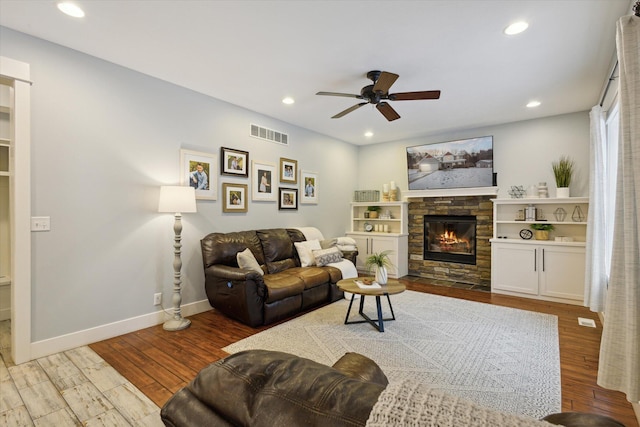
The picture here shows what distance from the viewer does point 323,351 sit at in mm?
2801

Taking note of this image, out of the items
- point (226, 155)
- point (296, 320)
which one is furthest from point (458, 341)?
point (226, 155)

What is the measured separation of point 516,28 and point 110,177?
3968 millimetres

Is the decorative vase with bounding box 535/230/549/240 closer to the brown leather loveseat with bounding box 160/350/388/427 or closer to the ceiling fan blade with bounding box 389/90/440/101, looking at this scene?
the ceiling fan blade with bounding box 389/90/440/101

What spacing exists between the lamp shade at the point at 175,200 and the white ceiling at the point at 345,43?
129 centimetres

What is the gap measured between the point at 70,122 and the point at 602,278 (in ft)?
18.6

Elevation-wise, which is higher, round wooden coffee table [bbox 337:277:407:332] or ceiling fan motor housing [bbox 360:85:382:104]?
ceiling fan motor housing [bbox 360:85:382:104]

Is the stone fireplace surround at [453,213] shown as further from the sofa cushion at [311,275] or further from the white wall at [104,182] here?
the white wall at [104,182]

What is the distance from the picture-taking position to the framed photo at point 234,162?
4.16m

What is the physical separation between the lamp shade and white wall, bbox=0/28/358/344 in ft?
1.10

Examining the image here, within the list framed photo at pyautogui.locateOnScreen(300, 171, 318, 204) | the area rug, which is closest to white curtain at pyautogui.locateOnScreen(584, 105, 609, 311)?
the area rug

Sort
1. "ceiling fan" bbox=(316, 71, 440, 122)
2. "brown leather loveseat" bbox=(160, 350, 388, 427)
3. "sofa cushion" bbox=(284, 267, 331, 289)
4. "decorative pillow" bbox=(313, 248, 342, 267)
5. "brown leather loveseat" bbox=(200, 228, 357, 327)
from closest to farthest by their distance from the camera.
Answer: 1. "brown leather loveseat" bbox=(160, 350, 388, 427)
2. "ceiling fan" bbox=(316, 71, 440, 122)
3. "brown leather loveseat" bbox=(200, 228, 357, 327)
4. "sofa cushion" bbox=(284, 267, 331, 289)
5. "decorative pillow" bbox=(313, 248, 342, 267)

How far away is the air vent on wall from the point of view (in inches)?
182

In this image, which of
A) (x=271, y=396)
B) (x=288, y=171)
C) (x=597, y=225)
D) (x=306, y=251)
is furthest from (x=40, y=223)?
(x=597, y=225)

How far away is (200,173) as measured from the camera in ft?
12.8
